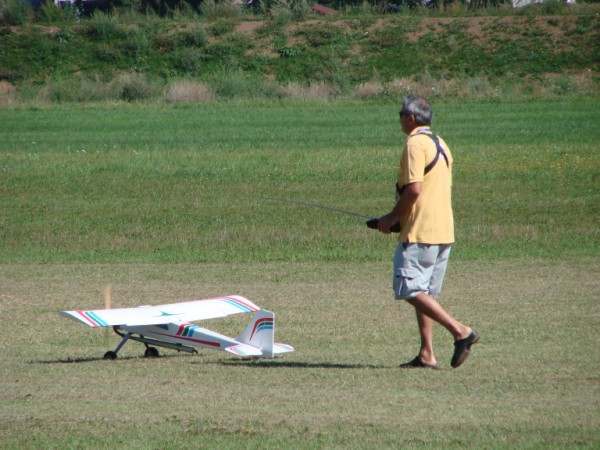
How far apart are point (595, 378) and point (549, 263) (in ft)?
22.9

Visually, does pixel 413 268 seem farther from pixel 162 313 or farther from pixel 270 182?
pixel 270 182

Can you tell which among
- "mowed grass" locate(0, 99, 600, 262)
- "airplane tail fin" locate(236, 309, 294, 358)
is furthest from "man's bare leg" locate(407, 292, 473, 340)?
"mowed grass" locate(0, 99, 600, 262)

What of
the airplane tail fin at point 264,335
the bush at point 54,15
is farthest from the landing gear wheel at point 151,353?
the bush at point 54,15

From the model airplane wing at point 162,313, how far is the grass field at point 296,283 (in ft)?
1.18

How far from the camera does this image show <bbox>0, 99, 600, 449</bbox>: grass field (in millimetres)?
5785

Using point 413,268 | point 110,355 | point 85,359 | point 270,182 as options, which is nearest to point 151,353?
point 110,355

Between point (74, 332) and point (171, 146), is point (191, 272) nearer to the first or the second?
point (74, 332)

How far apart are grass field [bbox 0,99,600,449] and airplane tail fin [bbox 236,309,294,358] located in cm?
25

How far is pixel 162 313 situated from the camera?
28.9 feet

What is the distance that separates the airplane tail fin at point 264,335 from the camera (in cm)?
789

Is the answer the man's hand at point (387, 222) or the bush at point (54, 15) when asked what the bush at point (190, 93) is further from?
the man's hand at point (387, 222)

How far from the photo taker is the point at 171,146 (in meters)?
28.6

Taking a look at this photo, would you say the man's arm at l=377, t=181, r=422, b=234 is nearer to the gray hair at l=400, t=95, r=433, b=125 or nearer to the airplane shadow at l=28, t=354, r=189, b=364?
the gray hair at l=400, t=95, r=433, b=125

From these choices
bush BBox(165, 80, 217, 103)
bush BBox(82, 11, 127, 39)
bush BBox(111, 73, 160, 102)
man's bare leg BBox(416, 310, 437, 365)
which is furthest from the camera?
bush BBox(82, 11, 127, 39)
